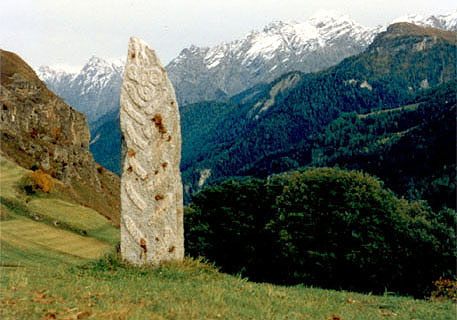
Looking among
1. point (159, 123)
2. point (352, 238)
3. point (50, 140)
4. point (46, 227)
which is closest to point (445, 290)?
point (352, 238)

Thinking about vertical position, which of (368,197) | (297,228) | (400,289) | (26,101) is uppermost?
(26,101)

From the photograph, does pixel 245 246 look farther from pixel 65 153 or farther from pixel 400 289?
pixel 65 153

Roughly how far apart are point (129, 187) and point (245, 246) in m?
33.3

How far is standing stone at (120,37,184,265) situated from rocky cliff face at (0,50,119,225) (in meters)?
66.5

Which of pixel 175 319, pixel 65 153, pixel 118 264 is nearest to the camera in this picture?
pixel 175 319

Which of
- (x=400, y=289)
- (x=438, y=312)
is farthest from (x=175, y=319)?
(x=400, y=289)

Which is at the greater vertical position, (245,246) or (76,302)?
(76,302)

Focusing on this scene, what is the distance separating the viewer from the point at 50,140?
Result: 354 feet

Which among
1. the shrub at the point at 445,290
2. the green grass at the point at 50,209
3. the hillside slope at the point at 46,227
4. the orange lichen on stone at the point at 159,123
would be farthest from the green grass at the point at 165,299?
the green grass at the point at 50,209

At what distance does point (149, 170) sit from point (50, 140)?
97.4 meters

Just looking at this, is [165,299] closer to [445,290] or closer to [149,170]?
[149,170]

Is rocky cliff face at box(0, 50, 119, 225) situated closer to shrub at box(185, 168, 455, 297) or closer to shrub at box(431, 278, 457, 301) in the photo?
shrub at box(185, 168, 455, 297)

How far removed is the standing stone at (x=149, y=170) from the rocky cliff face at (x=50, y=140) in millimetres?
66549

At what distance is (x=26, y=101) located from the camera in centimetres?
10462
